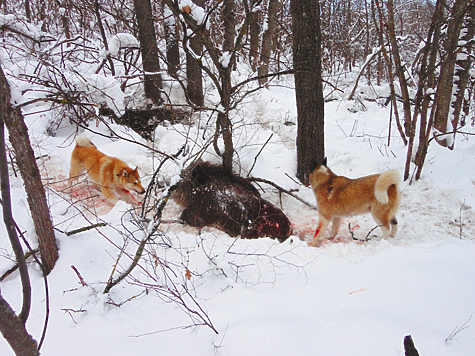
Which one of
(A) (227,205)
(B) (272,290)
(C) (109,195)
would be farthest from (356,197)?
(C) (109,195)

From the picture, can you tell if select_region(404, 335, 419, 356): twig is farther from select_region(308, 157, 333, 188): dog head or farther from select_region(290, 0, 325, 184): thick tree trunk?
select_region(290, 0, 325, 184): thick tree trunk

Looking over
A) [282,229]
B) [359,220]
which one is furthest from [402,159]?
[282,229]

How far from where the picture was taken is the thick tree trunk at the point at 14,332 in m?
1.30

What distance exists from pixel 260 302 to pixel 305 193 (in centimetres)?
Answer: 353

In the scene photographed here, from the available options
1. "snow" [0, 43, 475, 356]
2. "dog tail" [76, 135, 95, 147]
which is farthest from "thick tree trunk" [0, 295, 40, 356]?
"dog tail" [76, 135, 95, 147]

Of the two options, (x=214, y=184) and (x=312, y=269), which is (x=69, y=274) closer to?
(x=312, y=269)

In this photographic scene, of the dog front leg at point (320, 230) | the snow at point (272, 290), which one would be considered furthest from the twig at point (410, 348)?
the dog front leg at point (320, 230)

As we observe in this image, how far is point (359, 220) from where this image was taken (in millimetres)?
5281

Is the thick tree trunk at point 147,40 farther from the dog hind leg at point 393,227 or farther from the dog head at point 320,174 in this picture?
the dog hind leg at point 393,227

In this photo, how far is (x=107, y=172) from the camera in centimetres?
589

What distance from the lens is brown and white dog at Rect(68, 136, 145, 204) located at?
18.7 ft

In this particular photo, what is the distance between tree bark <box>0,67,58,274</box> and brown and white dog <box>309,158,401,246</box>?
11.0 ft

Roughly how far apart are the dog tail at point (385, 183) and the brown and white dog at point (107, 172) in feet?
13.1

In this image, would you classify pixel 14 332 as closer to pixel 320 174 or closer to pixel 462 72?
pixel 320 174
